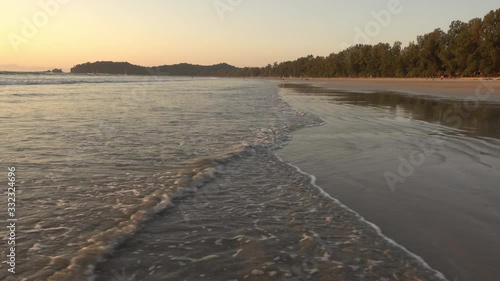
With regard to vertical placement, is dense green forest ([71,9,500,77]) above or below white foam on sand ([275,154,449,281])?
above

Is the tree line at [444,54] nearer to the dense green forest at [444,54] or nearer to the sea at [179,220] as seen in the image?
the dense green forest at [444,54]

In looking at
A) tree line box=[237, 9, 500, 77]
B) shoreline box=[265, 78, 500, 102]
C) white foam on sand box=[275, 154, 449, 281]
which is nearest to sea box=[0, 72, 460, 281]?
white foam on sand box=[275, 154, 449, 281]

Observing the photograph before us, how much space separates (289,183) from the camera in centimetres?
656

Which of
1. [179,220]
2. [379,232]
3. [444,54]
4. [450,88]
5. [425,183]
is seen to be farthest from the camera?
[444,54]

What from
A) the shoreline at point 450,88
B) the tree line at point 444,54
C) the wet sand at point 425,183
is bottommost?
the shoreline at point 450,88

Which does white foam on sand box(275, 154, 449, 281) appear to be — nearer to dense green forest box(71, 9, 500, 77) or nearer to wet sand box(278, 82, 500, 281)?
wet sand box(278, 82, 500, 281)

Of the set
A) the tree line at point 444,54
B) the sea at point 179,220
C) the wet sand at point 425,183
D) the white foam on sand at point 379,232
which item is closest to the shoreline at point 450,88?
the tree line at point 444,54

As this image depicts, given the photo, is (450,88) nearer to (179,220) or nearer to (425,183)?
(425,183)

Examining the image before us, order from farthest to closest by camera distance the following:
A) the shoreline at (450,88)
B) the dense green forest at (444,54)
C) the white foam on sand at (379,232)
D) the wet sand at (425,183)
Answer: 1. the dense green forest at (444,54)
2. the shoreline at (450,88)
3. the wet sand at (425,183)
4. the white foam on sand at (379,232)

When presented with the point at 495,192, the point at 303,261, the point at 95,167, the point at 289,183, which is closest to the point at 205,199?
the point at 289,183

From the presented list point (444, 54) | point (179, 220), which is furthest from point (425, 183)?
point (444, 54)

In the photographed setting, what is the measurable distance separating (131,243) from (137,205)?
119 cm

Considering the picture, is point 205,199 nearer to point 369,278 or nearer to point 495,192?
point 369,278

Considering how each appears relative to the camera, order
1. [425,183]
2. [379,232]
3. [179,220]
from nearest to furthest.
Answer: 1. [379,232]
2. [179,220]
3. [425,183]
